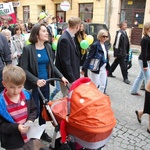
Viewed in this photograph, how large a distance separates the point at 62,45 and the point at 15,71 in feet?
5.09

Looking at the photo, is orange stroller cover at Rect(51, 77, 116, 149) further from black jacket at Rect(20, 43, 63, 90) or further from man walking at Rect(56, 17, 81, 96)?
man walking at Rect(56, 17, 81, 96)

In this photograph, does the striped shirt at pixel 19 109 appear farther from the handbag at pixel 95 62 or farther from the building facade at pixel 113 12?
the building facade at pixel 113 12

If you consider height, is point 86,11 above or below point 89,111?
above

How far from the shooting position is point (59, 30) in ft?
39.6

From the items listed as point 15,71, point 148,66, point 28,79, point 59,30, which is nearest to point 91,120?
point 15,71

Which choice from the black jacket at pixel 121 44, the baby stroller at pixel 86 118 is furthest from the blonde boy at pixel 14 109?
the black jacket at pixel 121 44

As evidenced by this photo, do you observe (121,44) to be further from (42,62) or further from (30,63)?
(30,63)

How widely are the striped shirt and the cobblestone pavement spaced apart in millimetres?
1578

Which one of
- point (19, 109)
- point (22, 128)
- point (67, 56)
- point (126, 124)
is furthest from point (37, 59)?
point (126, 124)

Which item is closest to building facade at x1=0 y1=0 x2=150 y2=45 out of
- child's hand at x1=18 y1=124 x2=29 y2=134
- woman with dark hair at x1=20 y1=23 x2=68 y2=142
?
woman with dark hair at x1=20 y1=23 x2=68 y2=142

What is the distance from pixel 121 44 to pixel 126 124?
3179 mm

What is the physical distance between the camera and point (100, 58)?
4.87 metres

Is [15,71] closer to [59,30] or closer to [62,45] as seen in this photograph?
[62,45]

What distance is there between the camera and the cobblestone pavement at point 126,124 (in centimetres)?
348
